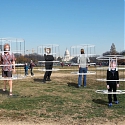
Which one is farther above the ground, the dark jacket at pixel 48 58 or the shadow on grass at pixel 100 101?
the dark jacket at pixel 48 58

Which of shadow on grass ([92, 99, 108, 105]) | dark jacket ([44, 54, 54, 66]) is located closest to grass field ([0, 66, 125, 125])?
shadow on grass ([92, 99, 108, 105])

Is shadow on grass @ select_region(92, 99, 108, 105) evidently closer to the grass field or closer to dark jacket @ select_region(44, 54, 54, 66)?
the grass field

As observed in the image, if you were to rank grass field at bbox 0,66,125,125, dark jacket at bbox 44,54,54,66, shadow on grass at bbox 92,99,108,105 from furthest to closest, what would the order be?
dark jacket at bbox 44,54,54,66 → shadow on grass at bbox 92,99,108,105 → grass field at bbox 0,66,125,125

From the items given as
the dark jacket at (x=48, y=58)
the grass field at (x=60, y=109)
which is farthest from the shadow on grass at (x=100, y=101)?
the dark jacket at (x=48, y=58)

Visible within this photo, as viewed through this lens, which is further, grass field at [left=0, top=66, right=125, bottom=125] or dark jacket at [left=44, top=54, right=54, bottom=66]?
dark jacket at [left=44, top=54, right=54, bottom=66]

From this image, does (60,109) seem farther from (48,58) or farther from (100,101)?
(48,58)

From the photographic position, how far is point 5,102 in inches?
278

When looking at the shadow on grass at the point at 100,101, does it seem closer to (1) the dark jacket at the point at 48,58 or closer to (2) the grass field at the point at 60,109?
(2) the grass field at the point at 60,109

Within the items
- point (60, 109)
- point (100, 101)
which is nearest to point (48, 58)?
point (100, 101)

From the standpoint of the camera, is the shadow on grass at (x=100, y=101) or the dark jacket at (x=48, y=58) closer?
the shadow on grass at (x=100, y=101)

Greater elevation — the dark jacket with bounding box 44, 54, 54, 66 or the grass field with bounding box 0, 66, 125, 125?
the dark jacket with bounding box 44, 54, 54, 66

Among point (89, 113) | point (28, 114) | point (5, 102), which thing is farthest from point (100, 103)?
point (5, 102)

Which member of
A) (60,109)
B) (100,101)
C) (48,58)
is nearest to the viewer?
(60,109)

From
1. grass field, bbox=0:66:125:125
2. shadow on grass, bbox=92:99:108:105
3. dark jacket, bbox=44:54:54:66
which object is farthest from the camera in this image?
dark jacket, bbox=44:54:54:66
